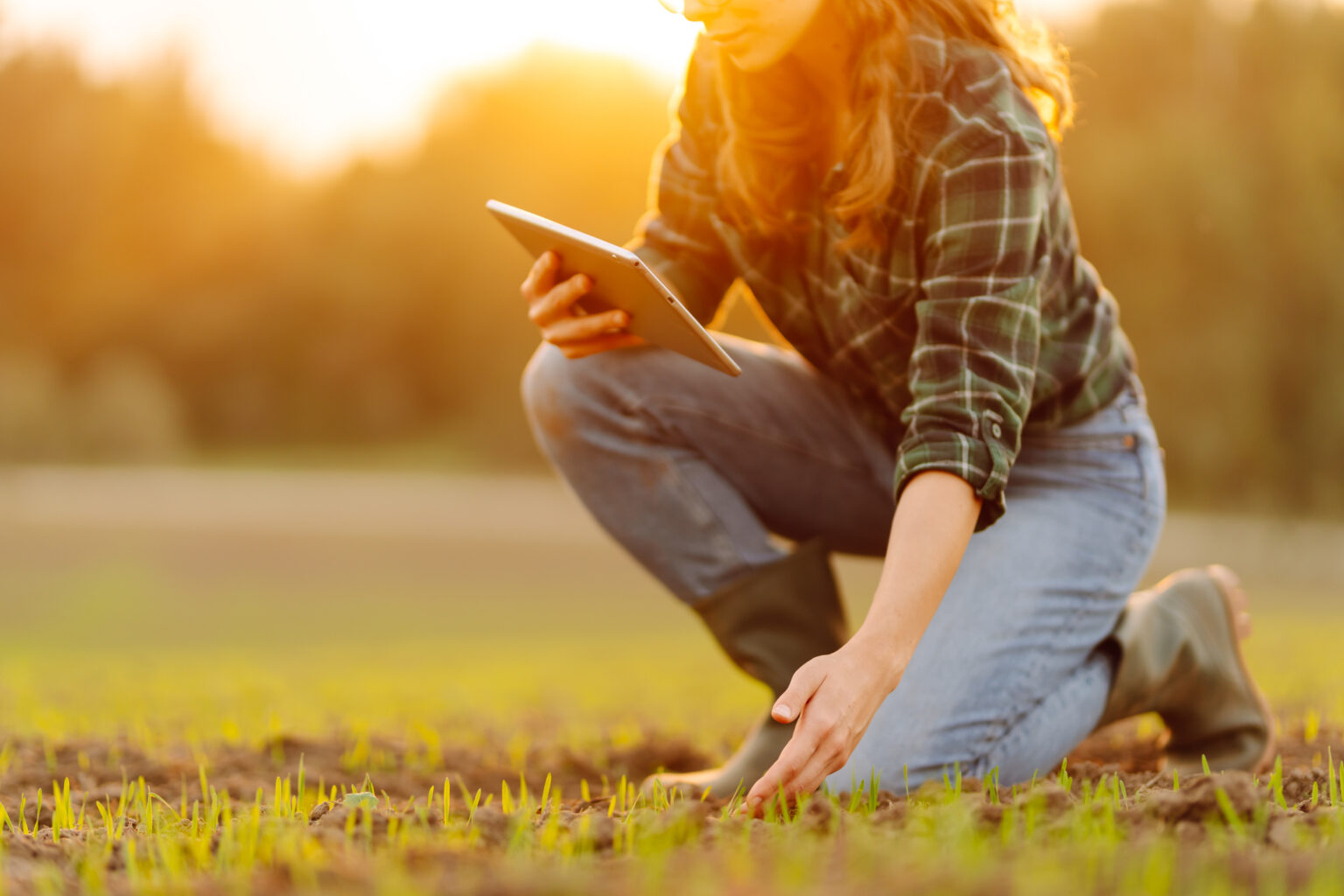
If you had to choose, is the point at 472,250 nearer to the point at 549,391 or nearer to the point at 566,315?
the point at 549,391

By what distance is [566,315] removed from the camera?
89.1 inches

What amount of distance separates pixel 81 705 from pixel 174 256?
29559mm

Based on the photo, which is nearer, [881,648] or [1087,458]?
[881,648]

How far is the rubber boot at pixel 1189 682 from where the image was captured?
224cm

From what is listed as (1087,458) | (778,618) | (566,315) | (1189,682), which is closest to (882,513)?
(778,618)

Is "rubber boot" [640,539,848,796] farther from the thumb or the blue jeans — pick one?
the thumb

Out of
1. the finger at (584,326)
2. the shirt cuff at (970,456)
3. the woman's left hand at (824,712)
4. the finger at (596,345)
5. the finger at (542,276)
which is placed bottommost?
the woman's left hand at (824,712)

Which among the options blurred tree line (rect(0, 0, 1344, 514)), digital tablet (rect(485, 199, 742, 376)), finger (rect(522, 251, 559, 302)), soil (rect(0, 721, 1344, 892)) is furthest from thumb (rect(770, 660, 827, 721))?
blurred tree line (rect(0, 0, 1344, 514))

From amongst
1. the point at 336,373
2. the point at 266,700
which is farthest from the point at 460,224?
the point at 266,700

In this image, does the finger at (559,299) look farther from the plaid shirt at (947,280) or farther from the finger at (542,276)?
the plaid shirt at (947,280)

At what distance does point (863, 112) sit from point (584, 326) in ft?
2.10

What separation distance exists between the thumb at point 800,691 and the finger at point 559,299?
873 mm

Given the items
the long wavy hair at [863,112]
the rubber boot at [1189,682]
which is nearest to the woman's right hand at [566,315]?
the long wavy hair at [863,112]

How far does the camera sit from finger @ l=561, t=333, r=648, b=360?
2324 millimetres
